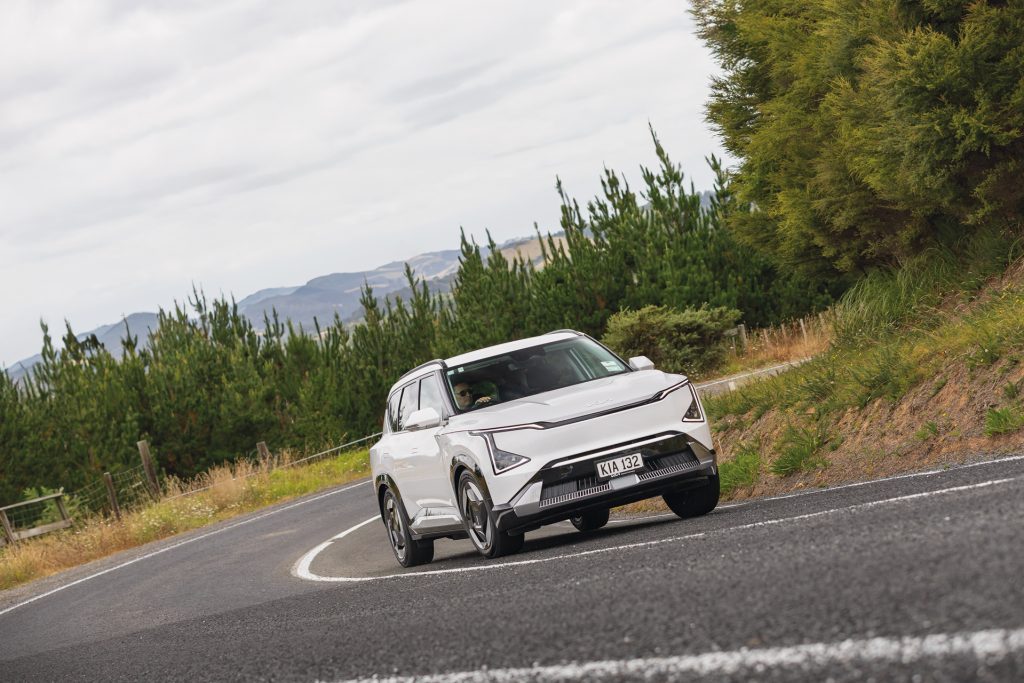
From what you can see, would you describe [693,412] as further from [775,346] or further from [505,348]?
[775,346]

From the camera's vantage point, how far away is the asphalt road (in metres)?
4.15

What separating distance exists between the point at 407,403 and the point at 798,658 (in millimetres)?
8453

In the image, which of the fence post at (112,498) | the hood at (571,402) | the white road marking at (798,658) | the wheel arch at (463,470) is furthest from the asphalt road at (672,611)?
the fence post at (112,498)

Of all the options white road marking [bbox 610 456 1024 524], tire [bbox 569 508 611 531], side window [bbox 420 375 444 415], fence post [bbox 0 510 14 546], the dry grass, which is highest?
side window [bbox 420 375 444 415]

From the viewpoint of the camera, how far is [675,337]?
123ft

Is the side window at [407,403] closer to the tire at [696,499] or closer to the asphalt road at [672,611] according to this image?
the asphalt road at [672,611]

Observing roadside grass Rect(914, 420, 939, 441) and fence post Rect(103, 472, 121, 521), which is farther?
fence post Rect(103, 472, 121, 521)

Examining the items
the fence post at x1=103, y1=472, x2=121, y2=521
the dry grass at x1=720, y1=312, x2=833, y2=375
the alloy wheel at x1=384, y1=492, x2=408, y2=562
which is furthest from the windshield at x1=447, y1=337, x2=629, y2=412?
the fence post at x1=103, y1=472, x2=121, y2=521

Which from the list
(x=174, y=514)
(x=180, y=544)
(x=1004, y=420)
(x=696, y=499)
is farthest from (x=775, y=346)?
(x=696, y=499)

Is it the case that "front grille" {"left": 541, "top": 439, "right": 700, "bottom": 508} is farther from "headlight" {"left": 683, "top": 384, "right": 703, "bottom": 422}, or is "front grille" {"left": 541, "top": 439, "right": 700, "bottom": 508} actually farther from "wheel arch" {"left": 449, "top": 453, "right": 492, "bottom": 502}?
"wheel arch" {"left": 449, "top": 453, "right": 492, "bottom": 502}

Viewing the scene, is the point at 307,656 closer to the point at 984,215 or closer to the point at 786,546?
the point at 786,546

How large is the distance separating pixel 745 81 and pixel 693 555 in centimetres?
1483

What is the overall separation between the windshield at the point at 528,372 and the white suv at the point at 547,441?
12mm

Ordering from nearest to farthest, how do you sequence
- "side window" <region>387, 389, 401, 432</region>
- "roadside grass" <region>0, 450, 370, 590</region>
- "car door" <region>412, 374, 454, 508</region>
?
"car door" <region>412, 374, 454, 508</region> → "side window" <region>387, 389, 401, 432</region> → "roadside grass" <region>0, 450, 370, 590</region>
